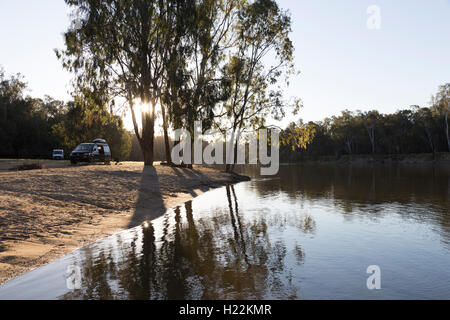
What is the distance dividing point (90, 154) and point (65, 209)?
72.9 feet

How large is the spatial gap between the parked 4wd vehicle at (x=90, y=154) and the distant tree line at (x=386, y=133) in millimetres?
65935

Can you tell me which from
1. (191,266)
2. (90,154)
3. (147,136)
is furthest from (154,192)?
(90,154)

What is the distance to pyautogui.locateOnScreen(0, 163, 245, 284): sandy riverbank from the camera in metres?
9.39

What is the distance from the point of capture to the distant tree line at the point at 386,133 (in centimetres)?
9781

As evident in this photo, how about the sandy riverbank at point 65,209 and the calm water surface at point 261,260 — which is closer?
the calm water surface at point 261,260

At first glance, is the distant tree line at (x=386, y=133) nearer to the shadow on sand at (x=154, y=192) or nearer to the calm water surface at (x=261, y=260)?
the shadow on sand at (x=154, y=192)

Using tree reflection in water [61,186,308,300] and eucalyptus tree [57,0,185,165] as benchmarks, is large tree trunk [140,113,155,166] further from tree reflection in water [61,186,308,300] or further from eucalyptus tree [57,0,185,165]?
tree reflection in water [61,186,308,300]

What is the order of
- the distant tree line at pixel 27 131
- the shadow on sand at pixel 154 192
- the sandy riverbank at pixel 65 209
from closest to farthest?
1. the sandy riverbank at pixel 65 209
2. the shadow on sand at pixel 154 192
3. the distant tree line at pixel 27 131

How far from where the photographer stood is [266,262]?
880cm

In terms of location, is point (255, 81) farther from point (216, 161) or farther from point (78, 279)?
point (216, 161)

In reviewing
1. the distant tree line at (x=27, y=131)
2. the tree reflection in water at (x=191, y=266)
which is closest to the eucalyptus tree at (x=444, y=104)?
the distant tree line at (x=27, y=131)

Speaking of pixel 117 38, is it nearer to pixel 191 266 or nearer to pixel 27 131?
pixel 191 266

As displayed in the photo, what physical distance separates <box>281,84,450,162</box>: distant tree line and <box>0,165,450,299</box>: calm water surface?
8143 cm
